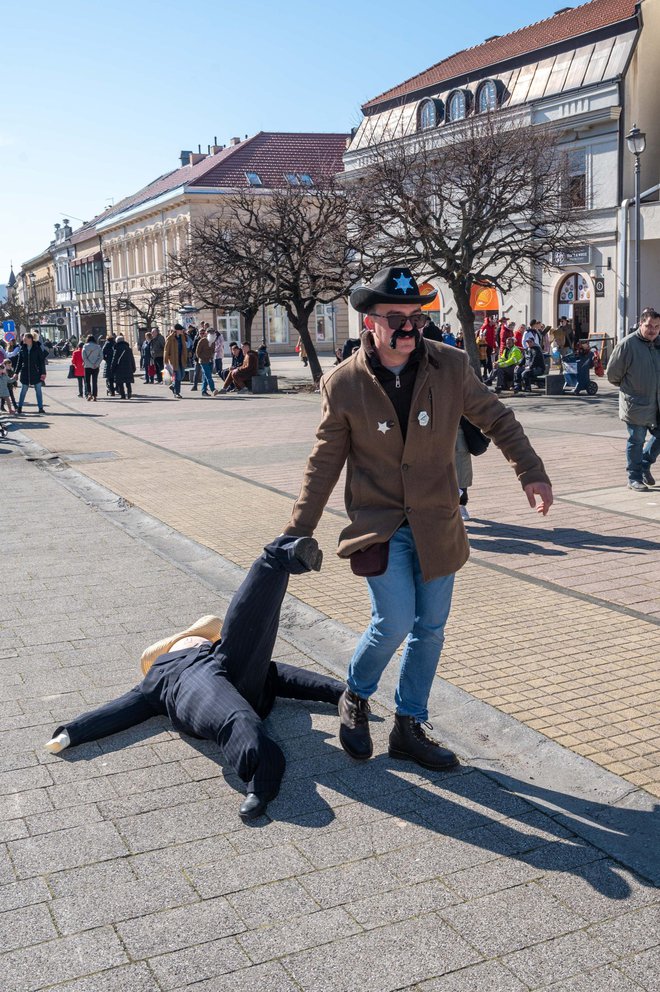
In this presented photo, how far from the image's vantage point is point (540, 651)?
5.33m

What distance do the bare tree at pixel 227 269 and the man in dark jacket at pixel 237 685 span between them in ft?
74.4

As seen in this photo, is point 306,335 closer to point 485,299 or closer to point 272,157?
point 485,299

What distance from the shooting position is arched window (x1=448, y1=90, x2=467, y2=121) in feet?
122

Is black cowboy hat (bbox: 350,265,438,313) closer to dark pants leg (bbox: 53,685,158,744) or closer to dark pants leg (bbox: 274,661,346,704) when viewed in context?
dark pants leg (bbox: 274,661,346,704)

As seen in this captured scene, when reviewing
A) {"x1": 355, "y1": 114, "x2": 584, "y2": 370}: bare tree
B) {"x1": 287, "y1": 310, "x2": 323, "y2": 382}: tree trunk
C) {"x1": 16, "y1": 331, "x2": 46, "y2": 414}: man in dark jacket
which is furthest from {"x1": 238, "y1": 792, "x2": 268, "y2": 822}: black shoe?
{"x1": 287, "y1": 310, "x2": 323, "y2": 382}: tree trunk

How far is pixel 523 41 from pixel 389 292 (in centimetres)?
3770

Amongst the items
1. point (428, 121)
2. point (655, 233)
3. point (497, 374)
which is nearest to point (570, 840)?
point (497, 374)

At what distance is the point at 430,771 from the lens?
397 centimetres

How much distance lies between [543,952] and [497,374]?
21.7 metres

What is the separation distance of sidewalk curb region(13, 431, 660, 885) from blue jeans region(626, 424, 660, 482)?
479 cm

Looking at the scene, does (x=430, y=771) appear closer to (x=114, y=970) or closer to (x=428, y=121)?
(x=114, y=970)

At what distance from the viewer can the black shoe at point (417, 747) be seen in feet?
12.9

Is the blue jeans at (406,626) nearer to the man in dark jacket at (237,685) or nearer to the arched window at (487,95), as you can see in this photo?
the man in dark jacket at (237,685)

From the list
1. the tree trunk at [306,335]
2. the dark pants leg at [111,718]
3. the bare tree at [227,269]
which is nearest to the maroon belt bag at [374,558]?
the dark pants leg at [111,718]
